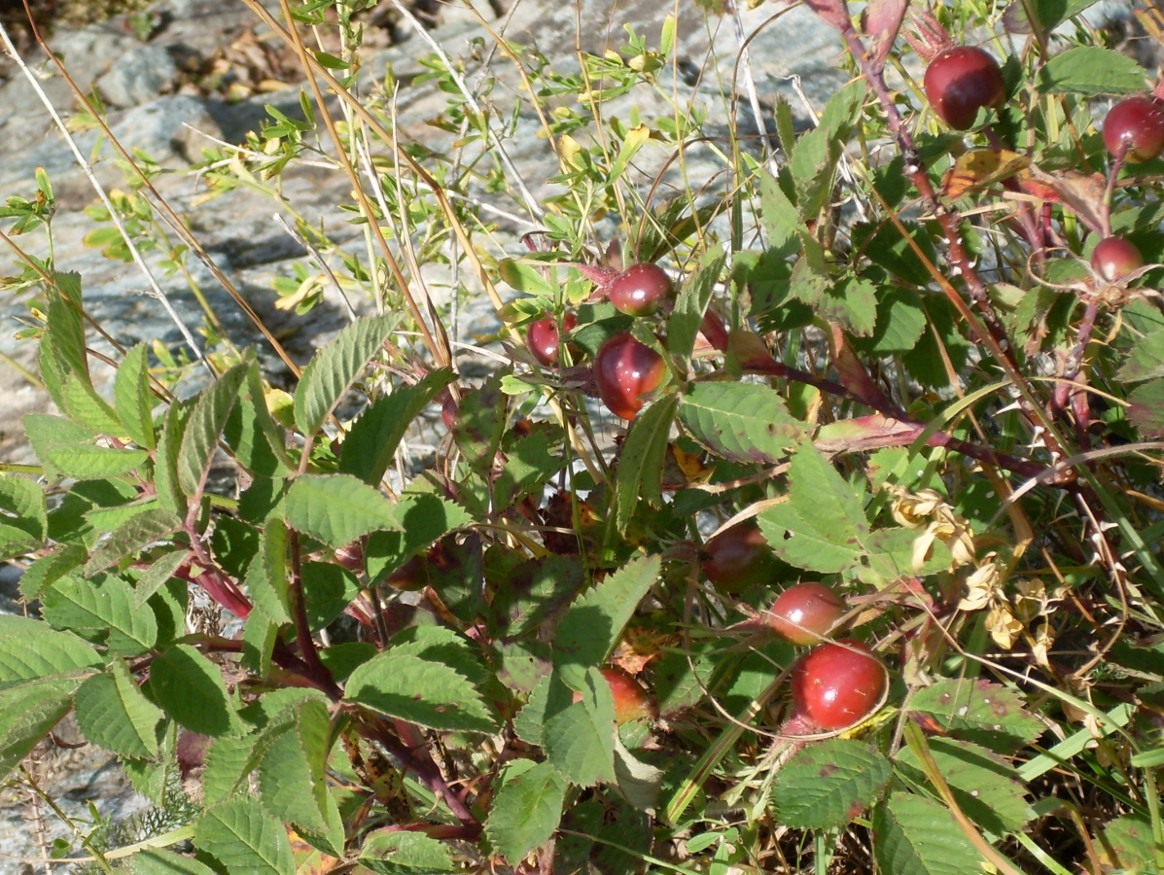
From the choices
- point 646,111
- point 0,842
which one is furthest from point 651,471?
point 646,111

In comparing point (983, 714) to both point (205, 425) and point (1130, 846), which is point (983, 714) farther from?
point (205, 425)

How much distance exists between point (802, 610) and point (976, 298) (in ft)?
1.11

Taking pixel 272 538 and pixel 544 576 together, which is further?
pixel 544 576

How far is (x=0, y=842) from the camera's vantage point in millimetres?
1327

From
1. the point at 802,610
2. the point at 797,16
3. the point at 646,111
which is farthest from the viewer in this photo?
the point at 797,16

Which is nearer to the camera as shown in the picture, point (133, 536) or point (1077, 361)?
point (133, 536)

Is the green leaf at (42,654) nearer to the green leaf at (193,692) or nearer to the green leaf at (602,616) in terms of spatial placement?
the green leaf at (193,692)

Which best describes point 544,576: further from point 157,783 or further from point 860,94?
point 860,94

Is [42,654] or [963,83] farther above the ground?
[963,83]

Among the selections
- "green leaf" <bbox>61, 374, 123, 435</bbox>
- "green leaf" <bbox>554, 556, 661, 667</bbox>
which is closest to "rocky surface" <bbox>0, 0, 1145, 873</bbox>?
"green leaf" <bbox>61, 374, 123, 435</bbox>

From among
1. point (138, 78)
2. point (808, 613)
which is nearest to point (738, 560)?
point (808, 613)

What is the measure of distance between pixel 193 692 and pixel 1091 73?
941 mm

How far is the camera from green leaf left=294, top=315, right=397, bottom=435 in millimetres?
792

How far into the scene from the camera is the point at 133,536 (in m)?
0.75
